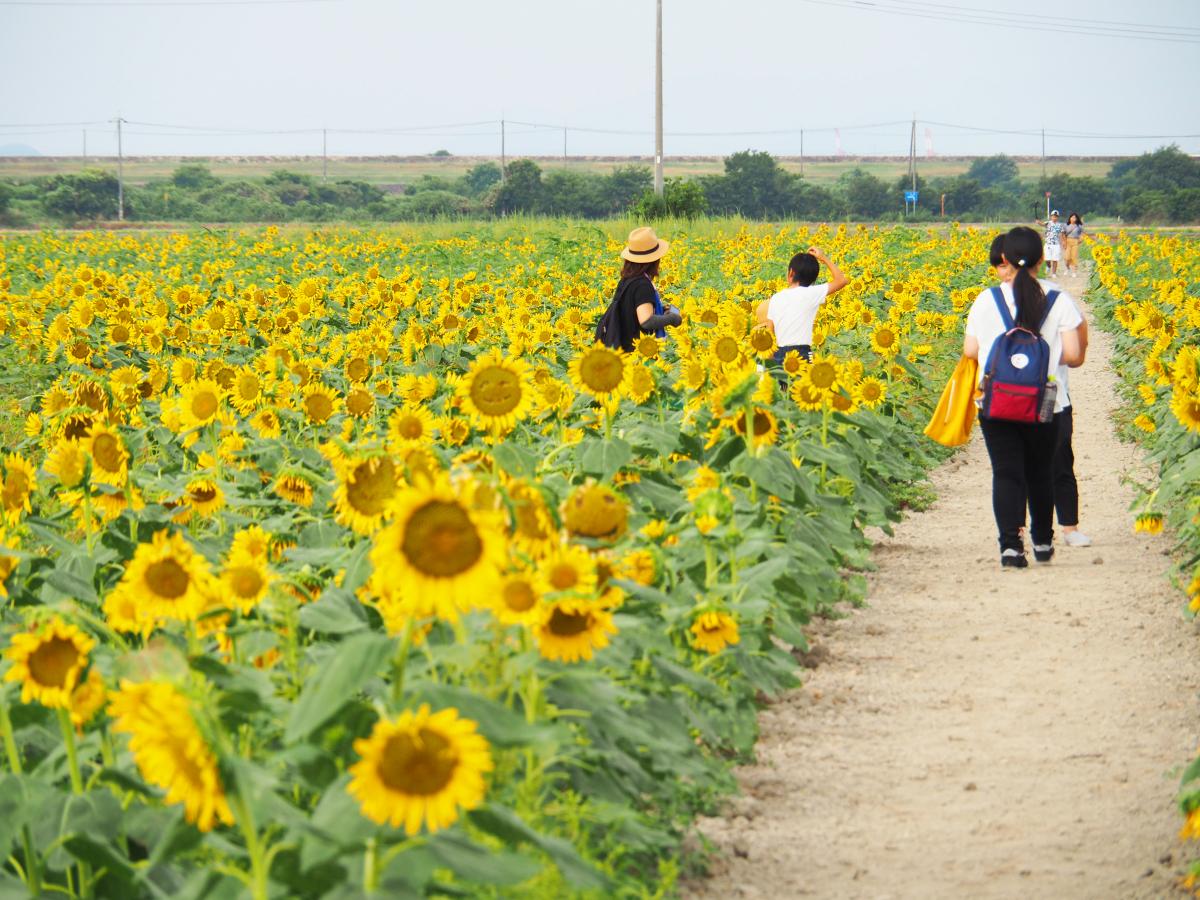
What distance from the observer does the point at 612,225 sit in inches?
1162

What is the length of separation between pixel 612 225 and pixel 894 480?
69.0ft

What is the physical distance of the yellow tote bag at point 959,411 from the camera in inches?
288

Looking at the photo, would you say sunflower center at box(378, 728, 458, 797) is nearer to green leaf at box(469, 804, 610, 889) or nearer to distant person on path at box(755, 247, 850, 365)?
green leaf at box(469, 804, 610, 889)

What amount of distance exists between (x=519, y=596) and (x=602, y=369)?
2.27 meters

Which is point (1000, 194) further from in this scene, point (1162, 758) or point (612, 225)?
point (1162, 758)

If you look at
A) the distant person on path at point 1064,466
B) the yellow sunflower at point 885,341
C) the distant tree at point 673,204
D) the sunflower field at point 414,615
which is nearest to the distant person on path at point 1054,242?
the distant tree at point 673,204

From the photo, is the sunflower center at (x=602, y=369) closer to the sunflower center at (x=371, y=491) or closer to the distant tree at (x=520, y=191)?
the sunflower center at (x=371, y=491)

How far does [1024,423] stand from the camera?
7.07 meters

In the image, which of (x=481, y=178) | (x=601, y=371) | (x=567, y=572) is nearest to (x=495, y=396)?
(x=601, y=371)

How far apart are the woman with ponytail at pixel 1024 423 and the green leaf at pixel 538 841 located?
4.56m

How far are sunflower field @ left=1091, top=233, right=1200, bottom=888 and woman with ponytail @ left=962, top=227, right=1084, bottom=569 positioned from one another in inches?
16.6

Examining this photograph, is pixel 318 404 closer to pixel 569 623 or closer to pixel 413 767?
pixel 569 623

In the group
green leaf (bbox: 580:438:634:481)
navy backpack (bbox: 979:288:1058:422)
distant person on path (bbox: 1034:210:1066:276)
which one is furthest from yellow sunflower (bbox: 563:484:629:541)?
distant person on path (bbox: 1034:210:1066:276)

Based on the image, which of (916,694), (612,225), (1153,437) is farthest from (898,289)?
(612,225)
